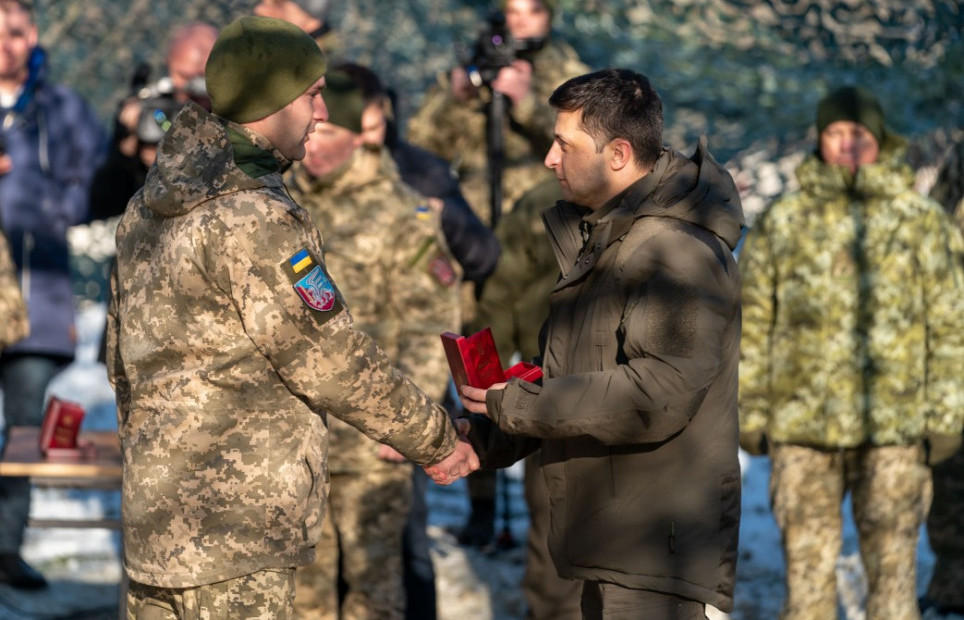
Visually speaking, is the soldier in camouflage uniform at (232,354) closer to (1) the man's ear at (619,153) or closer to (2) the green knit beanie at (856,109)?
(1) the man's ear at (619,153)

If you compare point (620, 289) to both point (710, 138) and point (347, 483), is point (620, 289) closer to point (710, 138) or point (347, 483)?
point (347, 483)

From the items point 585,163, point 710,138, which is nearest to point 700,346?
point 585,163

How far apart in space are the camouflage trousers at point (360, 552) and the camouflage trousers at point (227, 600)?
1.55 m

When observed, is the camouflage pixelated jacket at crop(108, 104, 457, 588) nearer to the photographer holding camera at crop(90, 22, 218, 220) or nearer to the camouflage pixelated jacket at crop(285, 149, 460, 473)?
the camouflage pixelated jacket at crop(285, 149, 460, 473)

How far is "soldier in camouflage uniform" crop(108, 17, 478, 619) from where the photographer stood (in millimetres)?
3469

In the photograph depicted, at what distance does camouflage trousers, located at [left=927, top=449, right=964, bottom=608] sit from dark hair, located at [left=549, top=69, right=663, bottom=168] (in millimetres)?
3385

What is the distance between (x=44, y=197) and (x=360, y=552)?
2.60 metres

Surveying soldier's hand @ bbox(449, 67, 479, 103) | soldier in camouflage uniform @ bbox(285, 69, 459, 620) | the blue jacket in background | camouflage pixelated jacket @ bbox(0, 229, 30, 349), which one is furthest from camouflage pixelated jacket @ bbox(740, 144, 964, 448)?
the blue jacket in background

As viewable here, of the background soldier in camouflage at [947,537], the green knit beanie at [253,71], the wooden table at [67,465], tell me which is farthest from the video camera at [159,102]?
the background soldier in camouflage at [947,537]

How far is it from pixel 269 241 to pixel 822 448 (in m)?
3.11

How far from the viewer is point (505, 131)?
705cm

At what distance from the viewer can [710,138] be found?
10641mm

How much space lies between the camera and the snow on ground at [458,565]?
641cm

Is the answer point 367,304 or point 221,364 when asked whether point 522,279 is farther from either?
point 221,364
